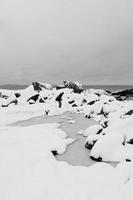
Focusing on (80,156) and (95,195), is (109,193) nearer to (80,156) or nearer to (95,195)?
(95,195)

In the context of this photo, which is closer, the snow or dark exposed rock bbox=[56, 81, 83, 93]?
the snow

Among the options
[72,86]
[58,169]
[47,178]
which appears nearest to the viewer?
[47,178]

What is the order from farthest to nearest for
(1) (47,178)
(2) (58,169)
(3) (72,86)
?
(3) (72,86) < (2) (58,169) < (1) (47,178)

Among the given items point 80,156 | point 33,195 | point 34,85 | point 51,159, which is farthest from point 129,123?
point 34,85

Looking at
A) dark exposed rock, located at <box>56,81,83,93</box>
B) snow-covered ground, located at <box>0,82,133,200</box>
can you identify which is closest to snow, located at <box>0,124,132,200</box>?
snow-covered ground, located at <box>0,82,133,200</box>

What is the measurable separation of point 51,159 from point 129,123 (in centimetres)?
389

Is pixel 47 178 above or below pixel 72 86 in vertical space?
below

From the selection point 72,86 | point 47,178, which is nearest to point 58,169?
point 47,178

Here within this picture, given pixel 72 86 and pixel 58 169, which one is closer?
pixel 58 169

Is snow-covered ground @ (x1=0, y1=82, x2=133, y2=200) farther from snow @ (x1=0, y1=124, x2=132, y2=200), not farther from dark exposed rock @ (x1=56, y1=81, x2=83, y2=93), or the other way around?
dark exposed rock @ (x1=56, y1=81, x2=83, y2=93)

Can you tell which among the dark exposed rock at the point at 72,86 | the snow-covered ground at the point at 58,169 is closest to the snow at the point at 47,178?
the snow-covered ground at the point at 58,169

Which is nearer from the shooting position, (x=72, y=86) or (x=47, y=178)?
(x=47, y=178)

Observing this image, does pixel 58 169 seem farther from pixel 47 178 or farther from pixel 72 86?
pixel 72 86

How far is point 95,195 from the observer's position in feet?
15.3
